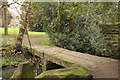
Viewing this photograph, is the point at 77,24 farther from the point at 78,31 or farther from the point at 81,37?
the point at 81,37

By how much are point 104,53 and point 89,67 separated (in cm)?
371

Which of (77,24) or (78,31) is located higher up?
(77,24)

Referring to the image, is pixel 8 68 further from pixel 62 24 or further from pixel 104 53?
pixel 104 53

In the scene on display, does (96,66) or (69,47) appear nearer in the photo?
(96,66)

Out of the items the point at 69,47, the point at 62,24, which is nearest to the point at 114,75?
the point at 69,47

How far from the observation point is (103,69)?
2594 mm

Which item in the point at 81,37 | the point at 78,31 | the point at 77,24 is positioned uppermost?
the point at 77,24

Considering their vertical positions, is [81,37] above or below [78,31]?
below

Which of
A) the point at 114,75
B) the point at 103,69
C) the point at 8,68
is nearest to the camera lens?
the point at 114,75

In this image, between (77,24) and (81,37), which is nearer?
(81,37)

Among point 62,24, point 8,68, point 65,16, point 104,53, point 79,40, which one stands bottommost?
point 8,68

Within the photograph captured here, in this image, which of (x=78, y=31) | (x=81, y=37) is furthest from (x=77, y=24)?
(x=81, y=37)

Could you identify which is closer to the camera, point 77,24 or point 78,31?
point 78,31

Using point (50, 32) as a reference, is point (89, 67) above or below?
below
